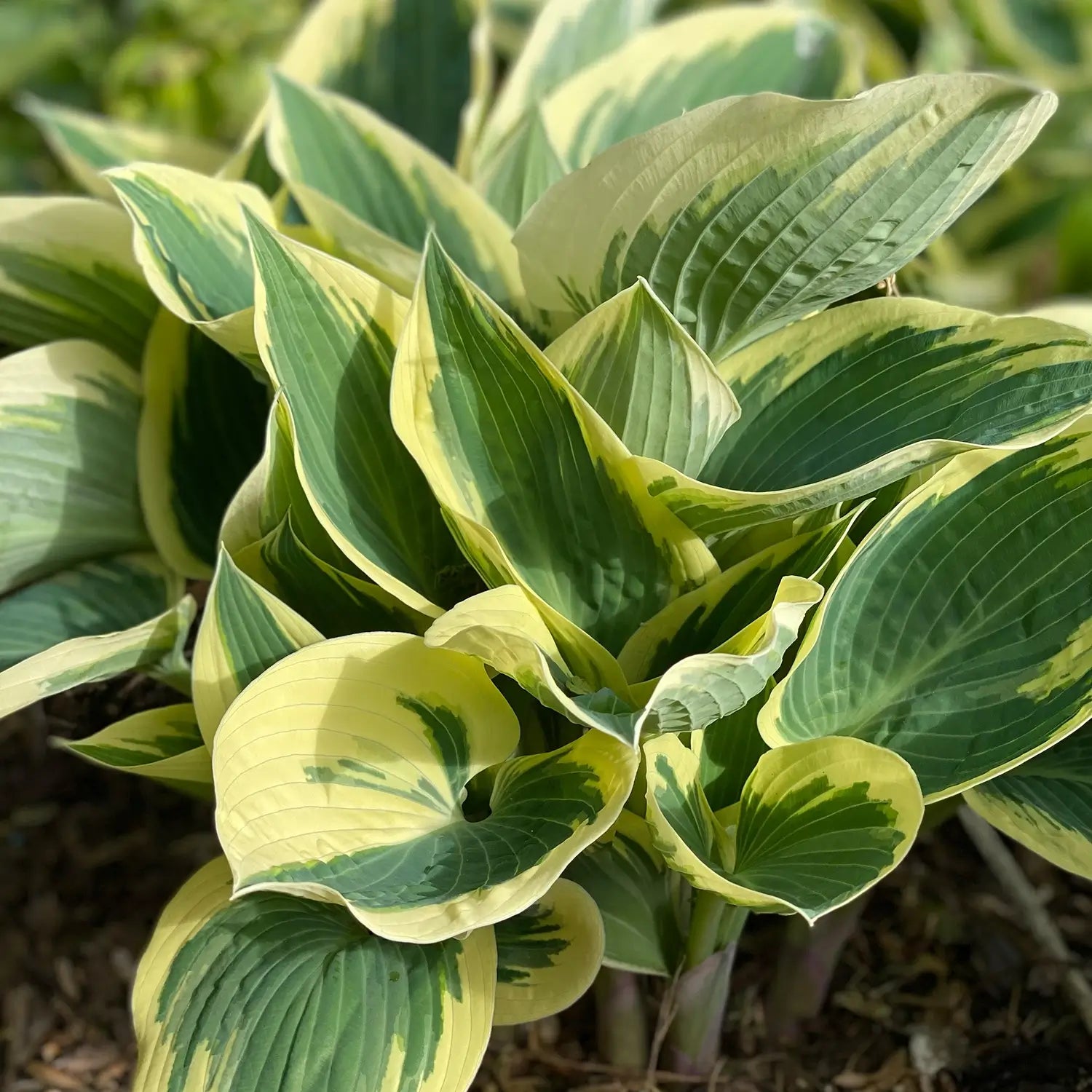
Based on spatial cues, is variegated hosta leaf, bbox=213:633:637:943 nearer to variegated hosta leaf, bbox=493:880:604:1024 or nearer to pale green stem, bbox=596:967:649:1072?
variegated hosta leaf, bbox=493:880:604:1024

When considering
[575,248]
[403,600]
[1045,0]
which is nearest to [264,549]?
[403,600]

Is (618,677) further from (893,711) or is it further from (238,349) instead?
(238,349)

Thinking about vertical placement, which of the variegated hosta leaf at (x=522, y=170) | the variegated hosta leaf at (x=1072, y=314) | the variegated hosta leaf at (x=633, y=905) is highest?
the variegated hosta leaf at (x=522, y=170)

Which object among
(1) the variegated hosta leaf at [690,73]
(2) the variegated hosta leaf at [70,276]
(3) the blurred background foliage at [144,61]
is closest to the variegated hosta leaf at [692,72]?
(1) the variegated hosta leaf at [690,73]

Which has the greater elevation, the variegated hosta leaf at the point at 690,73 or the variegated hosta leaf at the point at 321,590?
the variegated hosta leaf at the point at 690,73

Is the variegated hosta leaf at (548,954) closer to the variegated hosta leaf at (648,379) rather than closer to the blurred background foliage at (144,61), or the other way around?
the variegated hosta leaf at (648,379)

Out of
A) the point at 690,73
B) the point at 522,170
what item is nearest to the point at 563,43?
the point at 690,73
